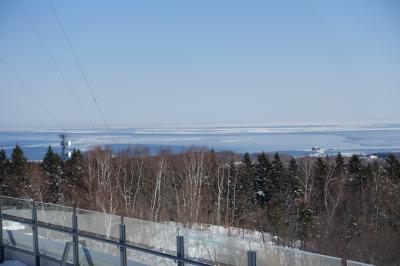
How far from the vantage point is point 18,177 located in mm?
55531

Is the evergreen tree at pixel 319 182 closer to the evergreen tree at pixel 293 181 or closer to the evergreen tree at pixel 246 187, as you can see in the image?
the evergreen tree at pixel 293 181

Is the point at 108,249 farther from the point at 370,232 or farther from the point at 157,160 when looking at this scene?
the point at 157,160

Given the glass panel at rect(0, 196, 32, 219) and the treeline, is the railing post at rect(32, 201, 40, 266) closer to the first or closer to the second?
the glass panel at rect(0, 196, 32, 219)

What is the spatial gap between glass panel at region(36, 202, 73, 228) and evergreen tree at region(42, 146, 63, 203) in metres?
47.9

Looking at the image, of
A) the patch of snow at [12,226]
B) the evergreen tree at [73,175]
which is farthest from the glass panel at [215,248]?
the evergreen tree at [73,175]

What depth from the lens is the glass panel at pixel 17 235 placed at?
921 centimetres

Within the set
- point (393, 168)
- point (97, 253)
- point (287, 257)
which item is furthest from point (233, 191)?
point (287, 257)

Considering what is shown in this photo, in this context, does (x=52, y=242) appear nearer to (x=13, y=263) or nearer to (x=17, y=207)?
(x=13, y=263)

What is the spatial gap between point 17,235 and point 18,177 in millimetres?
48524

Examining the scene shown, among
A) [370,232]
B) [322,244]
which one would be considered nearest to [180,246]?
[322,244]

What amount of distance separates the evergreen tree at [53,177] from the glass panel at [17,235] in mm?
46973

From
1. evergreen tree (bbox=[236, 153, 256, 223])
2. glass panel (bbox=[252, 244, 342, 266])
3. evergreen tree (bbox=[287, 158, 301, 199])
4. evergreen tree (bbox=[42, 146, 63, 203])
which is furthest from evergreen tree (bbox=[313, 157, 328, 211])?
glass panel (bbox=[252, 244, 342, 266])

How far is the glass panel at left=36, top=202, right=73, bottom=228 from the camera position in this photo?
8391 mm

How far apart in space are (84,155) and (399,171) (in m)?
33.3
